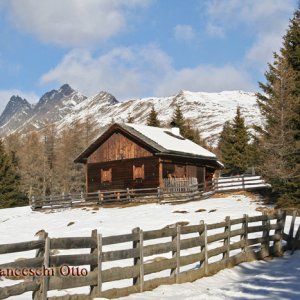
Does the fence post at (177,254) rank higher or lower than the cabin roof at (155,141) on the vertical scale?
lower

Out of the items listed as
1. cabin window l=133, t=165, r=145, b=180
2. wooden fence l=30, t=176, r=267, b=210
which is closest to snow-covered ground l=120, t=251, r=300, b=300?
wooden fence l=30, t=176, r=267, b=210

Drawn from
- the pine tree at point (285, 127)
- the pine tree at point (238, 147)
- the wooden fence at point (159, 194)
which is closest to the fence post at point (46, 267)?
the pine tree at point (285, 127)

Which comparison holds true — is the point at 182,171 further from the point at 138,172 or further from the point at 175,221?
the point at 175,221

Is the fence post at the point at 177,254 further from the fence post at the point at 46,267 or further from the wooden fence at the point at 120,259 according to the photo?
the fence post at the point at 46,267

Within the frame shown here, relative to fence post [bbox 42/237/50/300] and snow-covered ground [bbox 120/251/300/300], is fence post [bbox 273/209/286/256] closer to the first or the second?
snow-covered ground [bbox 120/251/300/300]

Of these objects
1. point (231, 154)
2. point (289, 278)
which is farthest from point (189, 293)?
point (231, 154)

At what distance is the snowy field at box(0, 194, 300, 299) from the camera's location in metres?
9.41

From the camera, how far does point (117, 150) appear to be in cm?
3950

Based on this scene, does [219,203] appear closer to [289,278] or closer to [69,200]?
[69,200]

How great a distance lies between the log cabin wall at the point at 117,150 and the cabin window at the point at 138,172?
99 centimetres

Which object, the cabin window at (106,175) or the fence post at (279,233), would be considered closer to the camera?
the fence post at (279,233)

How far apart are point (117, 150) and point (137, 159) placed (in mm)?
2386

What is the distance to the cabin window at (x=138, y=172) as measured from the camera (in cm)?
3772

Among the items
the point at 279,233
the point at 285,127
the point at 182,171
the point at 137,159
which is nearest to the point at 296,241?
the point at 279,233
